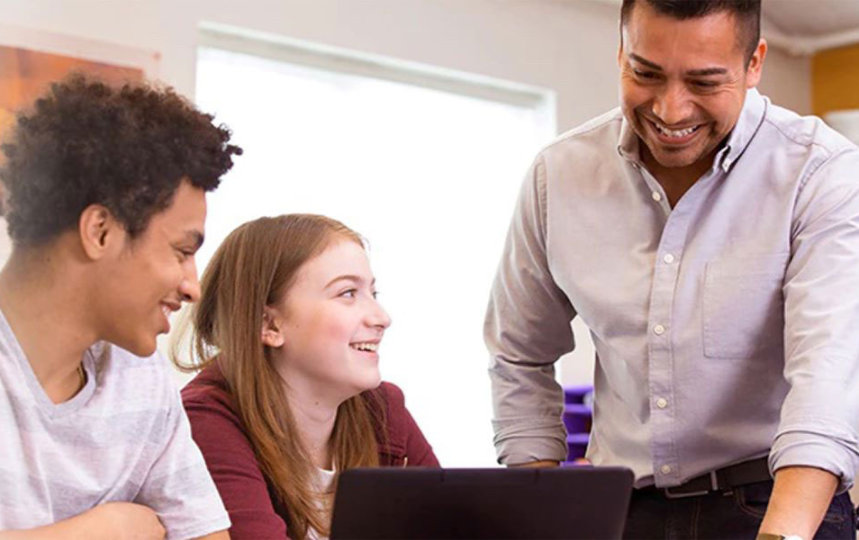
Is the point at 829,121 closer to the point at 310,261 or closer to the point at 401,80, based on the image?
the point at 401,80

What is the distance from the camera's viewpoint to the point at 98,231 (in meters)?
1.31

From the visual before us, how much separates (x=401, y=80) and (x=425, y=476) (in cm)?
308

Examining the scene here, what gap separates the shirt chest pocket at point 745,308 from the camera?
1.73 meters

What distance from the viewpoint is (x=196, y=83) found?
3.57 metres

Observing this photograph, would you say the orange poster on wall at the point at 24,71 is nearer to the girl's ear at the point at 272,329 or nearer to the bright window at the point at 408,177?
the bright window at the point at 408,177

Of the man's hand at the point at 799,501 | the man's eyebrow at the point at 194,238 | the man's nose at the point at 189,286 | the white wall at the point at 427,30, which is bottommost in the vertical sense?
the man's hand at the point at 799,501

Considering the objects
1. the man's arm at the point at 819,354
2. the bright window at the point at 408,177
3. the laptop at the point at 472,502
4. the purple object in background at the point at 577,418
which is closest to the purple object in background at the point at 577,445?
the purple object in background at the point at 577,418

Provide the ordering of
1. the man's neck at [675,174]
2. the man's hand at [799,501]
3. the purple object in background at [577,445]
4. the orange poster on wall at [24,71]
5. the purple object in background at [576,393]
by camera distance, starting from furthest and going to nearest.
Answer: the purple object in background at [576,393] < the purple object in background at [577,445] < the orange poster on wall at [24,71] < the man's neck at [675,174] < the man's hand at [799,501]

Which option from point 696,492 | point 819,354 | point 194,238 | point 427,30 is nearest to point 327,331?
point 194,238

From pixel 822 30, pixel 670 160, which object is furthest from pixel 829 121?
pixel 670 160

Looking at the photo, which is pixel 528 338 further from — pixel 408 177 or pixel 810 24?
pixel 810 24

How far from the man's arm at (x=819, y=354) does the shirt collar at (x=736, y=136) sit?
0.11m

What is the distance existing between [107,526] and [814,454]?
32.9 inches

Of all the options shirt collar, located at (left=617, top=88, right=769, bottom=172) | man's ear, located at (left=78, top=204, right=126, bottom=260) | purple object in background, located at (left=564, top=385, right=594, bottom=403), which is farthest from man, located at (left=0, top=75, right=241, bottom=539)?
purple object in background, located at (left=564, top=385, right=594, bottom=403)
